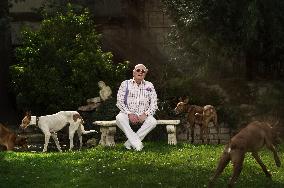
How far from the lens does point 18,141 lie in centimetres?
1391

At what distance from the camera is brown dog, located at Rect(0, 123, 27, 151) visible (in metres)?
13.8

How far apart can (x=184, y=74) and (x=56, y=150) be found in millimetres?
5766

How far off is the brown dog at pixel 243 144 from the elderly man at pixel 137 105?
383cm

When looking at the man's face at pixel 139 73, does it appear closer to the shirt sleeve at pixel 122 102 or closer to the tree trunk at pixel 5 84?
the shirt sleeve at pixel 122 102

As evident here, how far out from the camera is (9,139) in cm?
1383

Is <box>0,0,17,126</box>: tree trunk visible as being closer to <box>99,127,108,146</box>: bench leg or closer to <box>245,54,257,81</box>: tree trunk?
<box>99,127,108,146</box>: bench leg

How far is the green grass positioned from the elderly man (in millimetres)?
485

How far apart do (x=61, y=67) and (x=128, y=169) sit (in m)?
7.00

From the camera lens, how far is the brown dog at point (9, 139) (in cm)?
1380

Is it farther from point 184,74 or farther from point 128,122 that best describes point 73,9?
point 128,122

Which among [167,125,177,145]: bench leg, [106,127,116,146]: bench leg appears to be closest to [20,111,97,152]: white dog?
[106,127,116,146]: bench leg

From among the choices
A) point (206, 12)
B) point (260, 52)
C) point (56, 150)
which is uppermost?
point (206, 12)

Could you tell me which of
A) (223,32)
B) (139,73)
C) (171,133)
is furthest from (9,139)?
(223,32)

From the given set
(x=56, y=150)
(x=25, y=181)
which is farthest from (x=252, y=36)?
(x=25, y=181)
